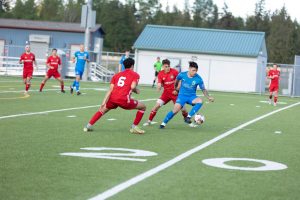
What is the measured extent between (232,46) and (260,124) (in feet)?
106

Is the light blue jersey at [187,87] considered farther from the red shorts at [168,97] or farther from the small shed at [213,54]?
the small shed at [213,54]

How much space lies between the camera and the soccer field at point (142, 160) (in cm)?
633

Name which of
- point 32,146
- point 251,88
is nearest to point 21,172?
point 32,146

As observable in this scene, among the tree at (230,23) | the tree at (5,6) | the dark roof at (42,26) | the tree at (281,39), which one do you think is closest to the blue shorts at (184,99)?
the dark roof at (42,26)

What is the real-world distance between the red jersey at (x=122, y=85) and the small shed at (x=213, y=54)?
1293 inches

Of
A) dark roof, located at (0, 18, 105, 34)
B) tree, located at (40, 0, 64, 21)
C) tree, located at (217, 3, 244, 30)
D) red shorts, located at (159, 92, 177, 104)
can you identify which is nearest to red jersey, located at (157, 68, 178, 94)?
red shorts, located at (159, 92, 177, 104)

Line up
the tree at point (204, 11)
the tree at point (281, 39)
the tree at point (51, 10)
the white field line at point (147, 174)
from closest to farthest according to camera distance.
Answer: the white field line at point (147, 174)
the tree at point (281, 39)
the tree at point (51, 10)
the tree at point (204, 11)

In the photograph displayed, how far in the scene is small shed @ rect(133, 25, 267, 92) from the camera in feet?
148

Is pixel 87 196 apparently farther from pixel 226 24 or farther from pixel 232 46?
pixel 226 24

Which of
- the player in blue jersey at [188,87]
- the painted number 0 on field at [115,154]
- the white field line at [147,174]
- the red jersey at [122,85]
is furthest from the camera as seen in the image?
the player in blue jersey at [188,87]

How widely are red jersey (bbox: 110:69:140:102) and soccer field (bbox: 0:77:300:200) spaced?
0.69m

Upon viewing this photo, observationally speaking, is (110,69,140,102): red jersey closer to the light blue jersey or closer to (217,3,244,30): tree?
the light blue jersey

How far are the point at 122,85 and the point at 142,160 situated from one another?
10.5 ft

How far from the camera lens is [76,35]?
59.9 meters
